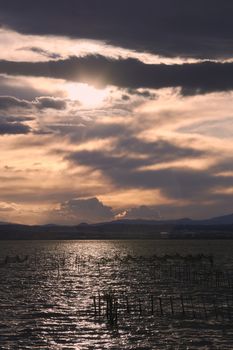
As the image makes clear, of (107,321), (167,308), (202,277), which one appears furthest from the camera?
(202,277)

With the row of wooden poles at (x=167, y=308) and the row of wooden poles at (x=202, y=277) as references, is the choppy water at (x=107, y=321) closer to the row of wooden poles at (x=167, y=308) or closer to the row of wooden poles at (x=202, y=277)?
the row of wooden poles at (x=167, y=308)

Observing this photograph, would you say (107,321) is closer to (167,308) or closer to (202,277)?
(167,308)

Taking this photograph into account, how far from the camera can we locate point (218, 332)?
58062 mm

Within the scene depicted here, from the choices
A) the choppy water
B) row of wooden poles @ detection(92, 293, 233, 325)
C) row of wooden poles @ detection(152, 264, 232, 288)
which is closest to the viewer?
the choppy water

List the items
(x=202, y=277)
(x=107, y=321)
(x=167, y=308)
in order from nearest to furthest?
1. (x=107, y=321)
2. (x=167, y=308)
3. (x=202, y=277)

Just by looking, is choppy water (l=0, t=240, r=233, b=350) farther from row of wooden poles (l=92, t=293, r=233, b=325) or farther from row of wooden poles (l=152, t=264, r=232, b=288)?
row of wooden poles (l=152, t=264, r=232, b=288)

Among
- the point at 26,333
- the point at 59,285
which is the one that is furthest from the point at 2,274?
the point at 26,333

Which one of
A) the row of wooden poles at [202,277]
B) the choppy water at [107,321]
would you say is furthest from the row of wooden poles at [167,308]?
the row of wooden poles at [202,277]

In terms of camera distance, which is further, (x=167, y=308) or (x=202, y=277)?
(x=202, y=277)

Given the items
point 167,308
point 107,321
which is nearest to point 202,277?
point 167,308

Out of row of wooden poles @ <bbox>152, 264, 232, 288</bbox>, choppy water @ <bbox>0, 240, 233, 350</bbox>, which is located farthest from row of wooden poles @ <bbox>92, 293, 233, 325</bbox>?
row of wooden poles @ <bbox>152, 264, 232, 288</bbox>

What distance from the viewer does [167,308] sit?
243 ft

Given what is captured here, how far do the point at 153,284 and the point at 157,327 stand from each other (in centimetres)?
4940

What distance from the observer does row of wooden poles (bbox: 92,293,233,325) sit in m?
66.3
